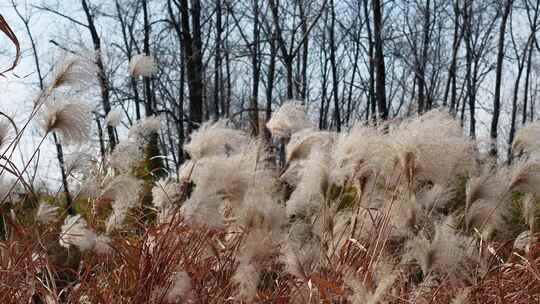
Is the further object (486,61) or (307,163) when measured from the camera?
(486,61)

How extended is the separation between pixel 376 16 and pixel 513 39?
38.0ft

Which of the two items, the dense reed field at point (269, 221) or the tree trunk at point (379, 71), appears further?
the tree trunk at point (379, 71)

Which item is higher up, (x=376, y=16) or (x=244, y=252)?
(x=376, y=16)

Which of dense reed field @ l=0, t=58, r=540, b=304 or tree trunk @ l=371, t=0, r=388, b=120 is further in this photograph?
tree trunk @ l=371, t=0, r=388, b=120

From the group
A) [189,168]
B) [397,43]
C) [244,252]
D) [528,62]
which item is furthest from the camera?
[528,62]

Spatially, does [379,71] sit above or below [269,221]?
above

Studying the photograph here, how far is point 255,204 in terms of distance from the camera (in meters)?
2.08

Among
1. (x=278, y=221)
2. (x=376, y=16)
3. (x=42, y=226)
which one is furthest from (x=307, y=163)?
(x=376, y=16)

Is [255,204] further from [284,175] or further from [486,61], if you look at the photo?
[486,61]

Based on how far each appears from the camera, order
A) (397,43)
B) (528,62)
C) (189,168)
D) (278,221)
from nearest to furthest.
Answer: (278,221) < (189,168) < (397,43) < (528,62)

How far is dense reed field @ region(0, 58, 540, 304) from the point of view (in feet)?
6.44

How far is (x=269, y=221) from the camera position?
6.88 feet

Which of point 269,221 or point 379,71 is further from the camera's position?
point 379,71

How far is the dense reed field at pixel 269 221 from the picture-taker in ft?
6.44
